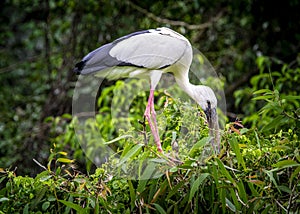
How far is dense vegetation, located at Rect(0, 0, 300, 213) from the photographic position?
7.58ft

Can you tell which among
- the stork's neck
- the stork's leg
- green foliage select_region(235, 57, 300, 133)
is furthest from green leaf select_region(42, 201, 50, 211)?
the stork's neck

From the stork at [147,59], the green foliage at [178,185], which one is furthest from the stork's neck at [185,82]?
the green foliage at [178,185]

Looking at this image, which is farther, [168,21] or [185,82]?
[168,21]

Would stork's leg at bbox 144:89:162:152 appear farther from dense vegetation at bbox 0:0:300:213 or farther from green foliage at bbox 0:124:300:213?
green foliage at bbox 0:124:300:213

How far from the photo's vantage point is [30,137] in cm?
573

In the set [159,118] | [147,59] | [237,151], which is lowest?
[159,118]

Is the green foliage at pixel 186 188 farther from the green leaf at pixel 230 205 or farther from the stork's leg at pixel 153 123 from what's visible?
the stork's leg at pixel 153 123

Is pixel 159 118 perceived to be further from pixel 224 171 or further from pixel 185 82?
pixel 224 171

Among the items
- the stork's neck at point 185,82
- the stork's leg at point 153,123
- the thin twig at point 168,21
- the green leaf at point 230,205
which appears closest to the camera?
the green leaf at point 230,205

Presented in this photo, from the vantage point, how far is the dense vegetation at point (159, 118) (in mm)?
2311

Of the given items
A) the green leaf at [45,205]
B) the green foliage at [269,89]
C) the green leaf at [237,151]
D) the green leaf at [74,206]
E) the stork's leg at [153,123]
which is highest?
the green leaf at [237,151]

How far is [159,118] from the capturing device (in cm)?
306

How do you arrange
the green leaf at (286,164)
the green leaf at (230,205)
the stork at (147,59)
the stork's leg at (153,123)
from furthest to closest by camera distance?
1. the stork at (147,59)
2. the stork's leg at (153,123)
3. the green leaf at (230,205)
4. the green leaf at (286,164)

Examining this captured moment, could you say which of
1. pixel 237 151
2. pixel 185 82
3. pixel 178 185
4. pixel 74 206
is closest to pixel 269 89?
pixel 185 82
